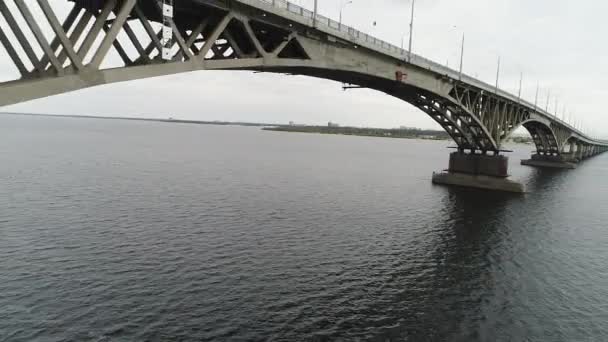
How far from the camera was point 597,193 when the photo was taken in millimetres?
59844

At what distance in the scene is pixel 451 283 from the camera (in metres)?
22.4

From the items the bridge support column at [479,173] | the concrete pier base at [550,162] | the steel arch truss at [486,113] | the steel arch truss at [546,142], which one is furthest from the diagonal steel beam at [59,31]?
the concrete pier base at [550,162]

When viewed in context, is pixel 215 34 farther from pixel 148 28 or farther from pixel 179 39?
pixel 148 28

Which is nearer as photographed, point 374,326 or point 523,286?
point 374,326

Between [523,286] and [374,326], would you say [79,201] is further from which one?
[523,286]

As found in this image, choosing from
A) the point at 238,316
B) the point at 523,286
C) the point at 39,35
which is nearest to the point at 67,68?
the point at 39,35

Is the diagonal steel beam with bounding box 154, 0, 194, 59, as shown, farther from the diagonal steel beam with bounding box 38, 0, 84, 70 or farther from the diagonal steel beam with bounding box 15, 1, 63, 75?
the diagonal steel beam with bounding box 15, 1, 63, 75

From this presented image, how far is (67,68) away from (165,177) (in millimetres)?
46262

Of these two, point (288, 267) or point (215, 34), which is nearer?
point (215, 34)

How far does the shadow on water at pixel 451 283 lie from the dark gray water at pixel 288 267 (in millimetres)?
97

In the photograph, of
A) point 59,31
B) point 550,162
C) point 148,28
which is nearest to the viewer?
point 59,31

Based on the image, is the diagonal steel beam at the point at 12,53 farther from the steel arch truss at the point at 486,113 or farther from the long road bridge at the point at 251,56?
the steel arch truss at the point at 486,113

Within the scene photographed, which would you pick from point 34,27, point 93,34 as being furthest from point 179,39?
point 34,27

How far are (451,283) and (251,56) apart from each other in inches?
695
